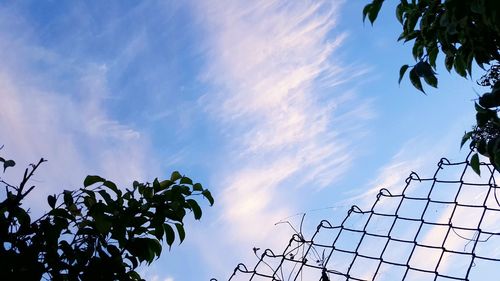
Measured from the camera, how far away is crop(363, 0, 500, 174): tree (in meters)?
1.62

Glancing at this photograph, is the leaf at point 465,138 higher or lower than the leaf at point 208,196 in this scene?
lower

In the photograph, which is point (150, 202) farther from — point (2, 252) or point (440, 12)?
point (440, 12)

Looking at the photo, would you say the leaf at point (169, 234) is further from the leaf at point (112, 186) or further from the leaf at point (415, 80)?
the leaf at point (415, 80)

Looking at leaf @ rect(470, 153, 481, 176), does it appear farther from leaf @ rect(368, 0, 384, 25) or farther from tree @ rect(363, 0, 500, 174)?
leaf @ rect(368, 0, 384, 25)

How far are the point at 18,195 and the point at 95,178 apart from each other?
0.27m

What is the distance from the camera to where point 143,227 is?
6.48ft

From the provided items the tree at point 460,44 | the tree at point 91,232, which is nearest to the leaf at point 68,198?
the tree at point 91,232

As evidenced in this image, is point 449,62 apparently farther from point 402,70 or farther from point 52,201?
point 52,201

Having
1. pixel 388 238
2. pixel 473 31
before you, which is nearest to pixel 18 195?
pixel 388 238

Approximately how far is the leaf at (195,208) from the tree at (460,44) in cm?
90

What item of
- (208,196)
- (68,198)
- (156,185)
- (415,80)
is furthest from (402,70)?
(68,198)

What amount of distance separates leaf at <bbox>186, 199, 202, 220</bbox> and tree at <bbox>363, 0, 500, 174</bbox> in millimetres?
902

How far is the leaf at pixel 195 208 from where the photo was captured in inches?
83.2

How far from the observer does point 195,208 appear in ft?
6.97
